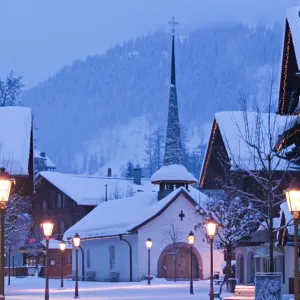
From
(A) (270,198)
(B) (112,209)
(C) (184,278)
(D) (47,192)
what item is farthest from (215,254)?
(A) (270,198)

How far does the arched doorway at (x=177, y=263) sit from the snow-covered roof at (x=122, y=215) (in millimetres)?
2838

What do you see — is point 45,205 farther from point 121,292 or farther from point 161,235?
point 121,292

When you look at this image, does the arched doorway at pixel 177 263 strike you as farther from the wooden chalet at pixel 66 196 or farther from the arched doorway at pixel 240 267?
the wooden chalet at pixel 66 196

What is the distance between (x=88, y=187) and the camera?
298 ft

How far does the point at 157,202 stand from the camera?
67250mm

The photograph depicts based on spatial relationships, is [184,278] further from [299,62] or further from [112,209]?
[299,62]

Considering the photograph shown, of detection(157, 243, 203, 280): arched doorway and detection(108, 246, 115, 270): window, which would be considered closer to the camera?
detection(157, 243, 203, 280): arched doorway

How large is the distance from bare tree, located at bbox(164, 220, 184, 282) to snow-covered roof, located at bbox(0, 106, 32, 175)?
22046mm

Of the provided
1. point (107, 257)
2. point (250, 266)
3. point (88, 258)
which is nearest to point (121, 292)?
point (250, 266)

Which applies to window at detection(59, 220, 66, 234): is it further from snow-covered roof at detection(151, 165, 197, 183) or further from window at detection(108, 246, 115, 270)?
snow-covered roof at detection(151, 165, 197, 183)

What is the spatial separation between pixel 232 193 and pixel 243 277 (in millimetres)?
8294

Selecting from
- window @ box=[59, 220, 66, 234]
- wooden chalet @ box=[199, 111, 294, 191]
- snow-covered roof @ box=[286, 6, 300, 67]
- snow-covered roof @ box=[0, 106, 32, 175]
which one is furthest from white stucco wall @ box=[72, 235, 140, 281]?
snow-covered roof @ box=[286, 6, 300, 67]

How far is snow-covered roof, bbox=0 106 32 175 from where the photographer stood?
41.7m

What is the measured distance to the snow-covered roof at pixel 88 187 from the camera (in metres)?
86.9
